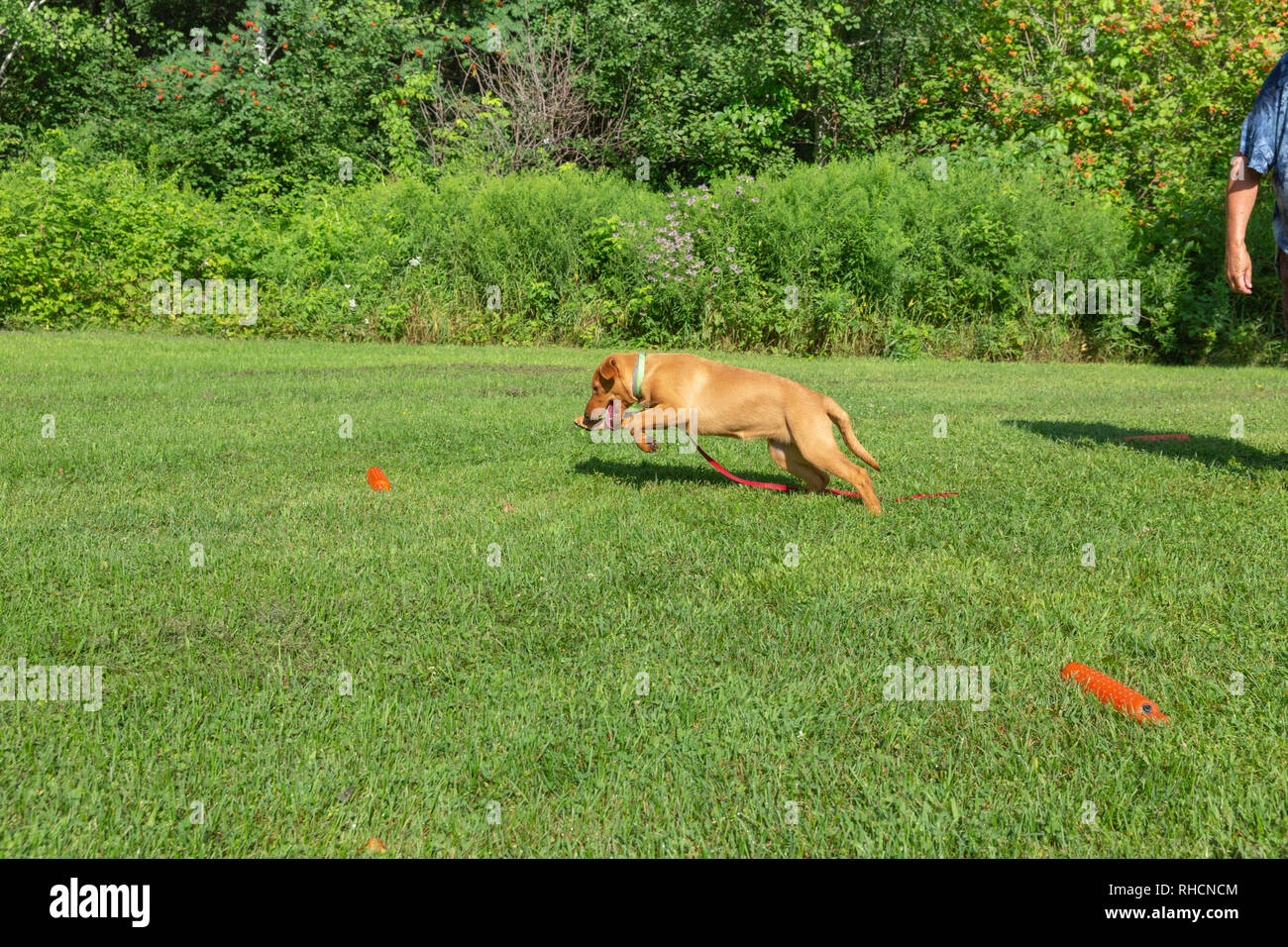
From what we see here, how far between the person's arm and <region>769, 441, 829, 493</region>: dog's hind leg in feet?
8.78

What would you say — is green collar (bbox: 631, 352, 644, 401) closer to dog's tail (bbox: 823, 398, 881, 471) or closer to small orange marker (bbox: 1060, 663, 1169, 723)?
dog's tail (bbox: 823, 398, 881, 471)

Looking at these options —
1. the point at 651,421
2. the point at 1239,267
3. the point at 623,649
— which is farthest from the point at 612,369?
the point at 1239,267

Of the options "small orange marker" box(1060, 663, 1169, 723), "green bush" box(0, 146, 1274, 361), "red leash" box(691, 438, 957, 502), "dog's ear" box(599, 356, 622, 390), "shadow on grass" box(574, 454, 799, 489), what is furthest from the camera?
"green bush" box(0, 146, 1274, 361)

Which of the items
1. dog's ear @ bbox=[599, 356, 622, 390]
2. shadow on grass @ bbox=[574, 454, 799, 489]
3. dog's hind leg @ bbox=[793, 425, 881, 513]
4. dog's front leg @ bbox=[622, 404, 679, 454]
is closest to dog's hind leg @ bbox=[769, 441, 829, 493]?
dog's hind leg @ bbox=[793, 425, 881, 513]

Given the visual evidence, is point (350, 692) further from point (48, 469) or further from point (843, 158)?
point (843, 158)

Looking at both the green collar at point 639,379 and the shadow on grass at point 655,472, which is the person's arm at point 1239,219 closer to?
the shadow on grass at point 655,472

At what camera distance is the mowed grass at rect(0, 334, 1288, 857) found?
2439 mm

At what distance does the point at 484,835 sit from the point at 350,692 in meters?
0.93

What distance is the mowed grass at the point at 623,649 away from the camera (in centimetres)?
244

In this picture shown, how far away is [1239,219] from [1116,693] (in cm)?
425

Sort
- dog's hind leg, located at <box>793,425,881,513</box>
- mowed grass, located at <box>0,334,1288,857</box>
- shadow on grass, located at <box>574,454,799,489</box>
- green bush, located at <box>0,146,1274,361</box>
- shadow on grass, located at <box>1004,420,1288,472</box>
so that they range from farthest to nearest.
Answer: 1. green bush, located at <box>0,146,1274,361</box>
2. shadow on grass, located at <box>1004,420,1288,472</box>
3. shadow on grass, located at <box>574,454,799,489</box>
4. dog's hind leg, located at <box>793,425,881,513</box>
5. mowed grass, located at <box>0,334,1288,857</box>

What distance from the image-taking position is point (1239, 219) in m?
5.99

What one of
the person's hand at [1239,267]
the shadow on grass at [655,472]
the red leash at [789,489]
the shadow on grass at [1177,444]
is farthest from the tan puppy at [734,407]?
the shadow on grass at [1177,444]

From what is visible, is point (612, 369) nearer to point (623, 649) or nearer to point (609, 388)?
point (609, 388)
